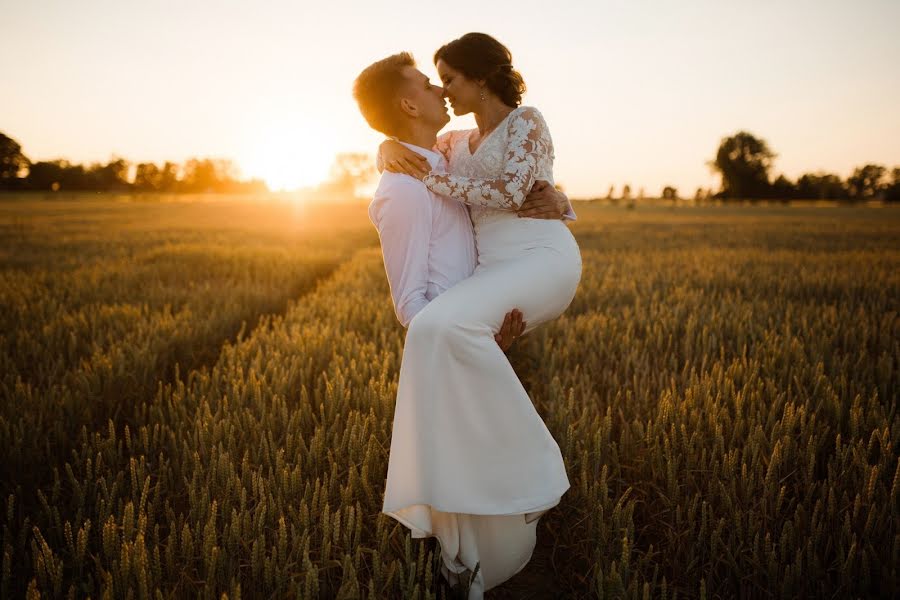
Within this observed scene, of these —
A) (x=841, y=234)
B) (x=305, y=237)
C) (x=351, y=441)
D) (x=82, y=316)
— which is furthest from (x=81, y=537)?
(x=841, y=234)

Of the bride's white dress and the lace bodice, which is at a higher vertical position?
the lace bodice

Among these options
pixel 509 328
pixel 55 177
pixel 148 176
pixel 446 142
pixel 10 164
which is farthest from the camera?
pixel 148 176

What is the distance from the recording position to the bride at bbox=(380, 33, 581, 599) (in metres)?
1.55

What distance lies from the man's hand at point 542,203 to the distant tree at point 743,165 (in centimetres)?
9328

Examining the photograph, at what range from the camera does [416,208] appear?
1802mm

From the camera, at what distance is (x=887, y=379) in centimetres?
292

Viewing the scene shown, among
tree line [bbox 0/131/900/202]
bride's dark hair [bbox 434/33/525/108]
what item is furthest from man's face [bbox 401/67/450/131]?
tree line [bbox 0/131/900/202]

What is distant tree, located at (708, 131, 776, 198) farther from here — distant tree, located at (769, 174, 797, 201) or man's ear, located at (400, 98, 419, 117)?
Answer: man's ear, located at (400, 98, 419, 117)

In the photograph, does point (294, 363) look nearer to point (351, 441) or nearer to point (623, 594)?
point (351, 441)

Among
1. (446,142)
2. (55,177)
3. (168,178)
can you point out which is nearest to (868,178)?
(446,142)

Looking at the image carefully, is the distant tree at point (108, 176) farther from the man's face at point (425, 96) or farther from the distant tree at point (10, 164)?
the man's face at point (425, 96)

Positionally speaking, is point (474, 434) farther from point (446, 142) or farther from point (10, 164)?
point (10, 164)

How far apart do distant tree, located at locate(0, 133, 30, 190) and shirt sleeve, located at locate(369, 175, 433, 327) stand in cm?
8479

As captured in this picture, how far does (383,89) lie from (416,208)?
62cm
